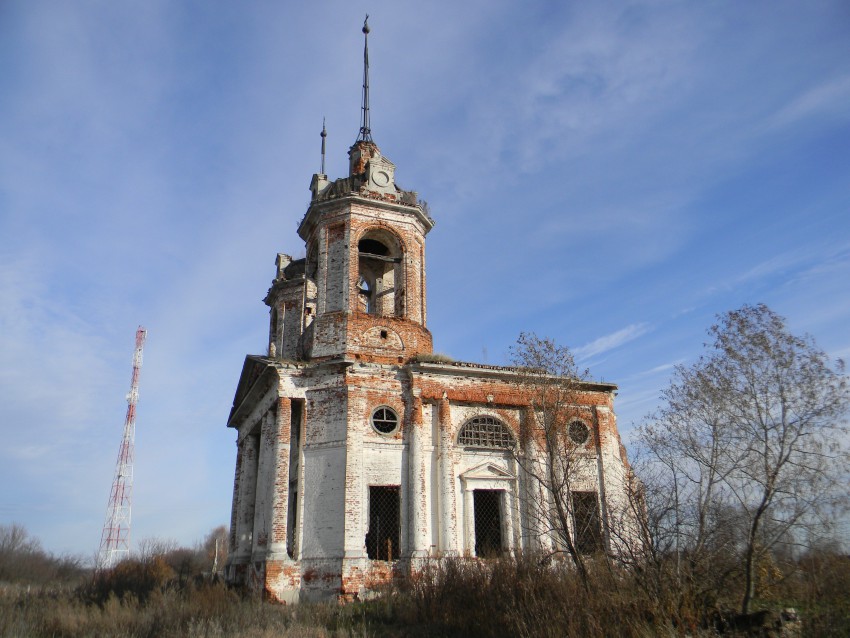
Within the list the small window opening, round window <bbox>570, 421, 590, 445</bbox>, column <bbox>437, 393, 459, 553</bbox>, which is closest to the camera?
column <bbox>437, 393, 459, 553</bbox>

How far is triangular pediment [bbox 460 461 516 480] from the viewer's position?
16297mm

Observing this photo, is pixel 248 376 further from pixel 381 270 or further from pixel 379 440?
pixel 379 440

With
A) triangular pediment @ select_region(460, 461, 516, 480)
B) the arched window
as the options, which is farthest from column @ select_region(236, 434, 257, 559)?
the arched window

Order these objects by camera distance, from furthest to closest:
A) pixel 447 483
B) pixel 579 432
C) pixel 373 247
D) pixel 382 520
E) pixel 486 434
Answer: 1. pixel 373 247
2. pixel 579 432
3. pixel 486 434
4. pixel 382 520
5. pixel 447 483

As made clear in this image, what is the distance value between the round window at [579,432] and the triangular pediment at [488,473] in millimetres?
2473

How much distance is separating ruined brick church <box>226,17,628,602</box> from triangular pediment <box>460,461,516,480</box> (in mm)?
33

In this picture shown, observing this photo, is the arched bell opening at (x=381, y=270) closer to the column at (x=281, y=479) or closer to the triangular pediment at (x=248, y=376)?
the triangular pediment at (x=248, y=376)

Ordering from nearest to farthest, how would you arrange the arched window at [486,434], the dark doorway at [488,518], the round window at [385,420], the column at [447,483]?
the column at [447,483] < the round window at [385,420] < the dark doorway at [488,518] < the arched window at [486,434]

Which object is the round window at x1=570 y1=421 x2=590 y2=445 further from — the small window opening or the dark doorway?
the small window opening

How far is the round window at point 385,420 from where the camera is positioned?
52.7 ft

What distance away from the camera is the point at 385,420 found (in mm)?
16141

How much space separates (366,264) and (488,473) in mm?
7774

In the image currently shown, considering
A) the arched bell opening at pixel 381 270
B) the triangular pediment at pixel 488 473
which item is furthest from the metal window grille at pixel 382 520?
the arched bell opening at pixel 381 270

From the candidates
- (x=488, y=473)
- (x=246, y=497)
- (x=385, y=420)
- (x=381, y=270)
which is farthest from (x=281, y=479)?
(x=381, y=270)
